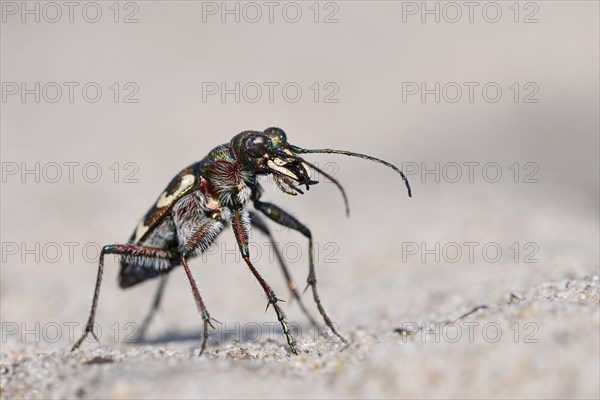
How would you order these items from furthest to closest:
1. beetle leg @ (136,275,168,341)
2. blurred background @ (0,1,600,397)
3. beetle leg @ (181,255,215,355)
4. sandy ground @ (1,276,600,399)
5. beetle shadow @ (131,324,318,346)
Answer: beetle leg @ (136,275,168,341) → beetle shadow @ (131,324,318,346) → blurred background @ (0,1,600,397) → beetle leg @ (181,255,215,355) → sandy ground @ (1,276,600,399)

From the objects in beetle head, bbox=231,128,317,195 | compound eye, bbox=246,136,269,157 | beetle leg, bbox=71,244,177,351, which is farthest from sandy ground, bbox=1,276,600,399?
compound eye, bbox=246,136,269,157

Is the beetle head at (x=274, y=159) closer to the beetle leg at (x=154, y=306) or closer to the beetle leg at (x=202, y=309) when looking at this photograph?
the beetle leg at (x=202, y=309)

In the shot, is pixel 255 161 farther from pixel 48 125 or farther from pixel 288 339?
pixel 48 125

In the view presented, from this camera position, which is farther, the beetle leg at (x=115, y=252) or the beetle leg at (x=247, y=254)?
the beetle leg at (x=115, y=252)

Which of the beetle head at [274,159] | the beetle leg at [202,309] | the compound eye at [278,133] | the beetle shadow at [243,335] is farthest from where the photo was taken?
the beetle shadow at [243,335]

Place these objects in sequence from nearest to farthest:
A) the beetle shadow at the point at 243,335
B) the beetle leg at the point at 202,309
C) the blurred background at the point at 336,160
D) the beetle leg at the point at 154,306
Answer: the beetle leg at the point at 202,309 → the blurred background at the point at 336,160 → the beetle shadow at the point at 243,335 → the beetle leg at the point at 154,306

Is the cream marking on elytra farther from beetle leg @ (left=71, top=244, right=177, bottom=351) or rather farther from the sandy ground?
the sandy ground

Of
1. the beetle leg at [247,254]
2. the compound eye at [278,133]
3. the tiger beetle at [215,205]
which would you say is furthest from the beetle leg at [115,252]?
the compound eye at [278,133]
